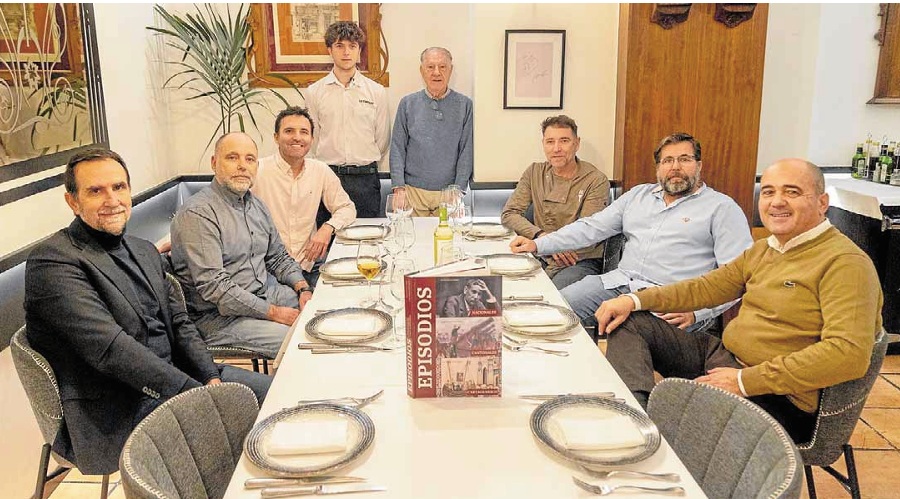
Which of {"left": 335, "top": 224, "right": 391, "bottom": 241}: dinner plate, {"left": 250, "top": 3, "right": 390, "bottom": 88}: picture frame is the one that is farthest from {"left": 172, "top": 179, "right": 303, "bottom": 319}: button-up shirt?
{"left": 250, "top": 3, "right": 390, "bottom": 88}: picture frame

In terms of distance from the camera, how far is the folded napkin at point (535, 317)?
204cm

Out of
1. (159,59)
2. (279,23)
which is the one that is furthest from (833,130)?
(159,59)

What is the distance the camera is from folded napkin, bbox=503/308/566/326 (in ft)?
6.71

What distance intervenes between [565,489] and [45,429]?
1.54 m

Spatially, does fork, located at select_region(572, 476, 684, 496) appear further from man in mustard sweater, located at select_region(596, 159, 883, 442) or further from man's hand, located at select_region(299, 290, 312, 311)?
man's hand, located at select_region(299, 290, 312, 311)

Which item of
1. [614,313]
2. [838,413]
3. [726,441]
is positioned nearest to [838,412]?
[838,413]

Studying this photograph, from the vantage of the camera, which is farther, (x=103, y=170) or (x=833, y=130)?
(x=833, y=130)

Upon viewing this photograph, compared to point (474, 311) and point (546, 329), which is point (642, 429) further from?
point (546, 329)

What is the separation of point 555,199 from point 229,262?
179cm

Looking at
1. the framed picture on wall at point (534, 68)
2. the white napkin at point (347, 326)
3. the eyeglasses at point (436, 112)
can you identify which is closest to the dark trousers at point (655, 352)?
the white napkin at point (347, 326)

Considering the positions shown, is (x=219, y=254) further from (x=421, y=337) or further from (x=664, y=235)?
(x=664, y=235)

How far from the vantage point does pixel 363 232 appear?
340 cm

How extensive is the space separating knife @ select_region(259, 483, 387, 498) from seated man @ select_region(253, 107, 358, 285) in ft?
7.72

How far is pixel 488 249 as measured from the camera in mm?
3068
